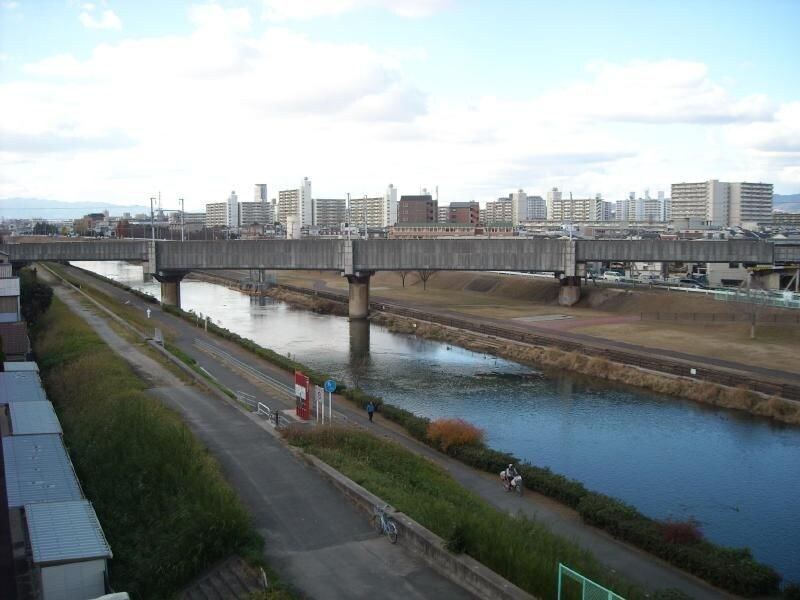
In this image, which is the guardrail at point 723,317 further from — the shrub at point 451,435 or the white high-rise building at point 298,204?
the white high-rise building at point 298,204

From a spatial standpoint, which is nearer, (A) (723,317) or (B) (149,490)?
(B) (149,490)

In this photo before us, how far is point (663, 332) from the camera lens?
3497 centimetres

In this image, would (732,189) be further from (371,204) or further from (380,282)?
(380,282)

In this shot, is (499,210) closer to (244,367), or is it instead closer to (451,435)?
(244,367)

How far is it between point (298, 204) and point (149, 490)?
16786cm

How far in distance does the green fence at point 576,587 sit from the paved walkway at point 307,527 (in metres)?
1.27

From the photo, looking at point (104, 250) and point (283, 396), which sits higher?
point (104, 250)

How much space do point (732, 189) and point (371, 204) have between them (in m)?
76.4

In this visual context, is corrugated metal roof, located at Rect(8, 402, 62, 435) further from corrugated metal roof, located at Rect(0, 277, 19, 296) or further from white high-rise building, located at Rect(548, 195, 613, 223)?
white high-rise building, located at Rect(548, 195, 613, 223)

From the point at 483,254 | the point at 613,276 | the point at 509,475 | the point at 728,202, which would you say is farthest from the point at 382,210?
the point at 509,475

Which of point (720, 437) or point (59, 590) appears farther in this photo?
point (720, 437)

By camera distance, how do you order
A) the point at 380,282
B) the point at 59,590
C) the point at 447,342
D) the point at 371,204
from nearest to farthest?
1. the point at 59,590
2. the point at 447,342
3. the point at 380,282
4. the point at 371,204

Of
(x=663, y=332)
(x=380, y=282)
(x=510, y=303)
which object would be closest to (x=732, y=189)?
(x=380, y=282)

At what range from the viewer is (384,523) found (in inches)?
446
